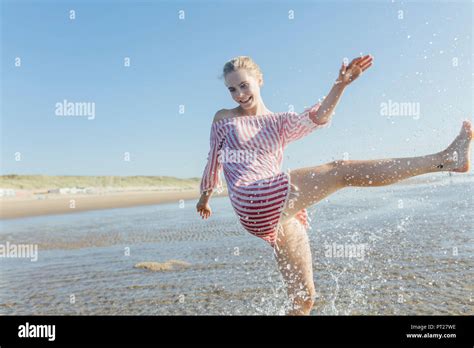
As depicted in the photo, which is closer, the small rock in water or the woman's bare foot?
the woman's bare foot

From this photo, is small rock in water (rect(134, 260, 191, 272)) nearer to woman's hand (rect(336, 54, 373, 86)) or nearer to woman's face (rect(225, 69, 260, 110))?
woman's face (rect(225, 69, 260, 110))

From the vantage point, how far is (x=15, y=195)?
24.1 meters

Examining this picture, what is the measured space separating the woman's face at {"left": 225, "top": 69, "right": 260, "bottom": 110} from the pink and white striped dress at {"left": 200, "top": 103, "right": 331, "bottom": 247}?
0.12 meters

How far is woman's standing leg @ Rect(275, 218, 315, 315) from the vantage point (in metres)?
3.69

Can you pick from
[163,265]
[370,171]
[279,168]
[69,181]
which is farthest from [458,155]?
[69,181]

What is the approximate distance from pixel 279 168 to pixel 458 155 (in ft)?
4.10

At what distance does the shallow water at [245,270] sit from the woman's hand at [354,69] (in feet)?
6.90

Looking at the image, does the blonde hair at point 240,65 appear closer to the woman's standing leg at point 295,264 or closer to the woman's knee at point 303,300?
the woman's standing leg at point 295,264

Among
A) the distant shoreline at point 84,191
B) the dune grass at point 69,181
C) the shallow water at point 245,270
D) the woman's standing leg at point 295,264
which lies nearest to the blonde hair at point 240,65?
the woman's standing leg at point 295,264

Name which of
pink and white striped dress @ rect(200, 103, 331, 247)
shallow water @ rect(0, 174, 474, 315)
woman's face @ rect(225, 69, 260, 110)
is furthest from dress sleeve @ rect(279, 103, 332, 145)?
shallow water @ rect(0, 174, 474, 315)
